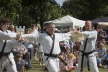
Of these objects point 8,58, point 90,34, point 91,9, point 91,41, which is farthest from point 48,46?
point 91,9

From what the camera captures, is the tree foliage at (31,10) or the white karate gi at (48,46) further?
the tree foliage at (31,10)

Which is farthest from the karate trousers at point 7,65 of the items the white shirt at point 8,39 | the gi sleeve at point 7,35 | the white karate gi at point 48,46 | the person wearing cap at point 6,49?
the white karate gi at point 48,46

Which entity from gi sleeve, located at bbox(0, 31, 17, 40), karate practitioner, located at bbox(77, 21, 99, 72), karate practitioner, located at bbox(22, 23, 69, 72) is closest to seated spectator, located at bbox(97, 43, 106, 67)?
karate practitioner, located at bbox(77, 21, 99, 72)

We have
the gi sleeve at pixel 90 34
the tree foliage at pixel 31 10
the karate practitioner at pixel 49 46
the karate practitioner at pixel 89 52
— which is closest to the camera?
the karate practitioner at pixel 49 46

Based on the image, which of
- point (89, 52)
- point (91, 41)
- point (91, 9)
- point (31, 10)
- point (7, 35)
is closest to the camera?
point (7, 35)

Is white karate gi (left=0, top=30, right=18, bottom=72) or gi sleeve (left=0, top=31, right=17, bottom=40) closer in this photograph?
gi sleeve (left=0, top=31, right=17, bottom=40)

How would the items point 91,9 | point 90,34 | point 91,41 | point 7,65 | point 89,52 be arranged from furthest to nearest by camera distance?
1. point 91,9
2. point 89,52
3. point 91,41
4. point 90,34
5. point 7,65

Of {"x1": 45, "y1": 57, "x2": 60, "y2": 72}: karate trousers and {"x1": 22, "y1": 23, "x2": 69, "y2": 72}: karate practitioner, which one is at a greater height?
{"x1": 22, "y1": 23, "x2": 69, "y2": 72}: karate practitioner

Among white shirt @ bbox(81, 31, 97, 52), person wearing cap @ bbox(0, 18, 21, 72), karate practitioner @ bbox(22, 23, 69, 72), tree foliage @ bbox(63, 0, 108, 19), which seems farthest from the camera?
tree foliage @ bbox(63, 0, 108, 19)

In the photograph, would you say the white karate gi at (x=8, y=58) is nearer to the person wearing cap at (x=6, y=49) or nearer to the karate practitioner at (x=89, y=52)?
the person wearing cap at (x=6, y=49)

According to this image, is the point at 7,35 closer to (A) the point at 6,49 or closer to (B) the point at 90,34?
(A) the point at 6,49

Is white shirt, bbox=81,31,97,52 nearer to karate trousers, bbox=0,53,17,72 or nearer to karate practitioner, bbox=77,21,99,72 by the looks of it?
karate practitioner, bbox=77,21,99,72

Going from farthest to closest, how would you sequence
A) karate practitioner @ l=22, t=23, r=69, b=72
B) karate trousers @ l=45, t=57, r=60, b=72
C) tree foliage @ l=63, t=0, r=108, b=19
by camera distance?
tree foliage @ l=63, t=0, r=108, b=19 < karate practitioner @ l=22, t=23, r=69, b=72 < karate trousers @ l=45, t=57, r=60, b=72

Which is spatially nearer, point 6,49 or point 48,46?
point 6,49
